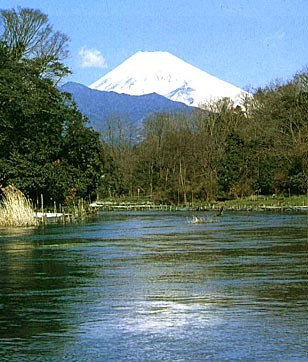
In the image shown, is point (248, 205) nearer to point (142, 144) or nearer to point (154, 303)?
point (142, 144)

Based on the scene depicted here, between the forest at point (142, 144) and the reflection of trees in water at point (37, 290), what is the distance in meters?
A: 25.2

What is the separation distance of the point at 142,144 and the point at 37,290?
78938 mm

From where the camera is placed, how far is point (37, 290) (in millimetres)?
14906

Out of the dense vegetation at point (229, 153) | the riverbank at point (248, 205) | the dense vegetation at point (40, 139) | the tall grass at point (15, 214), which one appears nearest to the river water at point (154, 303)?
the tall grass at point (15, 214)

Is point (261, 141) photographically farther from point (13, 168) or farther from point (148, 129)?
point (13, 168)

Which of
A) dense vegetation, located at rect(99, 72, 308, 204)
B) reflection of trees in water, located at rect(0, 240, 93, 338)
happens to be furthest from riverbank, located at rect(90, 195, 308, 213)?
reflection of trees in water, located at rect(0, 240, 93, 338)

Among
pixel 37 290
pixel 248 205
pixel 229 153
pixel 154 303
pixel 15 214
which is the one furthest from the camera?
pixel 229 153

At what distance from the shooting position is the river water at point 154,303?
9.49 m

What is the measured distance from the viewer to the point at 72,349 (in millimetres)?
9523

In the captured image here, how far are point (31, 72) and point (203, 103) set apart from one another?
45915 mm

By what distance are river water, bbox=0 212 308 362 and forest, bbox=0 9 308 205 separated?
944 inches

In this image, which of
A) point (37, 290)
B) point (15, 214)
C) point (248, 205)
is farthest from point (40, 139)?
point (37, 290)

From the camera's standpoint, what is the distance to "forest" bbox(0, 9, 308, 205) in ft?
161

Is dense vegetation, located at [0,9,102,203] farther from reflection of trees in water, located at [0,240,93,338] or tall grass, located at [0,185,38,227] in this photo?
reflection of trees in water, located at [0,240,93,338]
